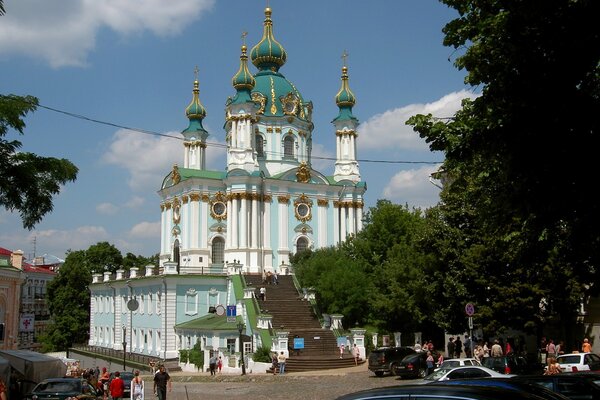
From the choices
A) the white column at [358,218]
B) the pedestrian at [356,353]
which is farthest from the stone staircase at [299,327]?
the white column at [358,218]

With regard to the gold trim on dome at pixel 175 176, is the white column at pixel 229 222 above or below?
below

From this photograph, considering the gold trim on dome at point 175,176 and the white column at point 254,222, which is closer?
the white column at point 254,222

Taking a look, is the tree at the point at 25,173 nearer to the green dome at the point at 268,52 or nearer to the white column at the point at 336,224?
the white column at the point at 336,224

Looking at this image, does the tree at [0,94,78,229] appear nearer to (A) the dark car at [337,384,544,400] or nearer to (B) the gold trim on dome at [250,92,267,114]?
(A) the dark car at [337,384,544,400]

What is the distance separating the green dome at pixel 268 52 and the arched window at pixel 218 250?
17751 millimetres

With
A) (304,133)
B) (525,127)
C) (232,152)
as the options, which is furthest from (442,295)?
(304,133)

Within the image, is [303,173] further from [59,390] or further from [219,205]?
[59,390]

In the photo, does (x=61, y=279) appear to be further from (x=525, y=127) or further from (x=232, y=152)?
(x=525, y=127)

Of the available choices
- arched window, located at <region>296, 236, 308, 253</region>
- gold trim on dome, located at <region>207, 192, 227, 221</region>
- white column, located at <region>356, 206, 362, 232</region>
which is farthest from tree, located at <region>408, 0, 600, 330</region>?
white column, located at <region>356, 206, 362, 232</region>

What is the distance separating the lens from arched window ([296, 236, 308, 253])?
60719 millimetres

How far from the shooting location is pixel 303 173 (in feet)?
201

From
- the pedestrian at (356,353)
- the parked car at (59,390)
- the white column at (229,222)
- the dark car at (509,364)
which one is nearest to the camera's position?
the parked car at (59,390)

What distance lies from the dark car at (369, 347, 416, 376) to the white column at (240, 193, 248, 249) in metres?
27.4

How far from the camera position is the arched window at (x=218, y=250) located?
59.9 metres
